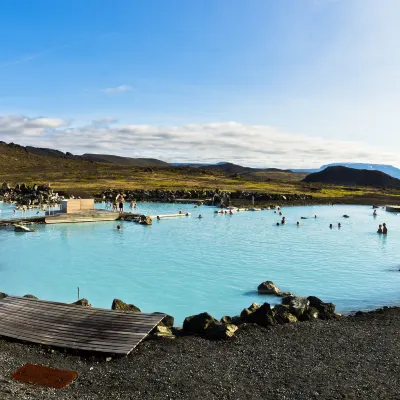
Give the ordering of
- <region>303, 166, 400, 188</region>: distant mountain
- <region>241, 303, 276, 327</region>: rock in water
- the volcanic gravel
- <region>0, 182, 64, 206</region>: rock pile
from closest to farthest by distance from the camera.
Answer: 1. the volcanic gravel
2. <region>241, 303, 276, 327</region>: rock in water
3. <region>0, 182, 64, 206</region>: rock pile
4. <region>303, 166, 400, 188</region>: distant mountain

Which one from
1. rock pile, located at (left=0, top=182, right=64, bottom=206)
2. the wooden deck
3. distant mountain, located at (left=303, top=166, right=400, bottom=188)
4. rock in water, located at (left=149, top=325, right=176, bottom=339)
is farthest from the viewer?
distant mountain, located at (left=303, top=166, right=400, bottom=188)

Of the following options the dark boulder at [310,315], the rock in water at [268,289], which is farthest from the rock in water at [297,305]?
the rock in water at [268,289]

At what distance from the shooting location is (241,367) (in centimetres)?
985

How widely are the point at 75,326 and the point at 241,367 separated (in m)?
4.65

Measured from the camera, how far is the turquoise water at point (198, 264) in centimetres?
1841

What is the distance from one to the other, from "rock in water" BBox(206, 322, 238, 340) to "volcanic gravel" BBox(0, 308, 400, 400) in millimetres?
240

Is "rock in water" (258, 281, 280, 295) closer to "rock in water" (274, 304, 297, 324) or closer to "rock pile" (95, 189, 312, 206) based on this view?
"rock in water" (274, 304, 297, 324)

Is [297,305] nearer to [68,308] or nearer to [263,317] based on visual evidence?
[263,317]

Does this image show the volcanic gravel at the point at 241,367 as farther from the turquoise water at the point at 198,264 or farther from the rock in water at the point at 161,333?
the turquoise water at the point at 198,264

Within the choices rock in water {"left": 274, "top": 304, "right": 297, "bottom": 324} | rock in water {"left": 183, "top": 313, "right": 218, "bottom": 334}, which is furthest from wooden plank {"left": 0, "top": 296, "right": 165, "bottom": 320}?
rock in water {"left": 274, "top": 304, "right": 297, "bottom": 324}

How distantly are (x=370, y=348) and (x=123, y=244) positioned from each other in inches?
807

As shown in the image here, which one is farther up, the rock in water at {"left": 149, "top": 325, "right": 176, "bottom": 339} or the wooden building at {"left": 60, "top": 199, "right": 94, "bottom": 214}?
the wooden building at {"left": 60, "top": 199, "right": 94, "bottom": 214}

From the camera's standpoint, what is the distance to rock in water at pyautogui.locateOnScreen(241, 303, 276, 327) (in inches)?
501

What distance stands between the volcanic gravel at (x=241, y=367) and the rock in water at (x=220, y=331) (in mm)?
240
